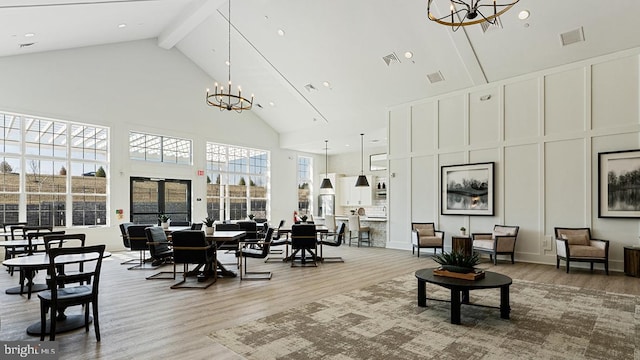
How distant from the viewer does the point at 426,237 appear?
8.42 meters

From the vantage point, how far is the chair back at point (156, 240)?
6.05 meters

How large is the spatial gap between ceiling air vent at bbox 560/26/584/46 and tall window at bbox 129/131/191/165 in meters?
9.81

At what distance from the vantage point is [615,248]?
653 centimetres

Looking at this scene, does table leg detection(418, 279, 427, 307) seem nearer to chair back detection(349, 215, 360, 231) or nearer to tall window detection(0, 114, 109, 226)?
chair back detection(349, 215, 360, 231)

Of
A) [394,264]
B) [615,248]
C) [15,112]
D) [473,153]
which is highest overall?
[15,112]

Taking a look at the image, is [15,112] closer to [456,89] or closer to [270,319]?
[270,319]

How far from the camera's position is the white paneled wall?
657 centimetres

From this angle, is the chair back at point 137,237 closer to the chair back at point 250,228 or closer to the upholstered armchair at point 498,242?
the chair back at point 250,228

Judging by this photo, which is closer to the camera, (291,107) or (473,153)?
(473,153)

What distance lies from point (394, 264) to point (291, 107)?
21.1 feet

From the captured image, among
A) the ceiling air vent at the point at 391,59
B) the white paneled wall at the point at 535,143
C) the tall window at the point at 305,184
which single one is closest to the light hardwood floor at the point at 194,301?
the white paneled wall at the point at 535,143

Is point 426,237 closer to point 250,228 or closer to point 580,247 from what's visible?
point 580,247

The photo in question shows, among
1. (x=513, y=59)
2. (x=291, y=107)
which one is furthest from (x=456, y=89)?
(x=291, y=107)

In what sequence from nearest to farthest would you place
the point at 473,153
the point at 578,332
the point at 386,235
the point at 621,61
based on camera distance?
1. the point at 578,332
2. the point at 621,61
3. the point at 473,153
4. the point at 386,235
